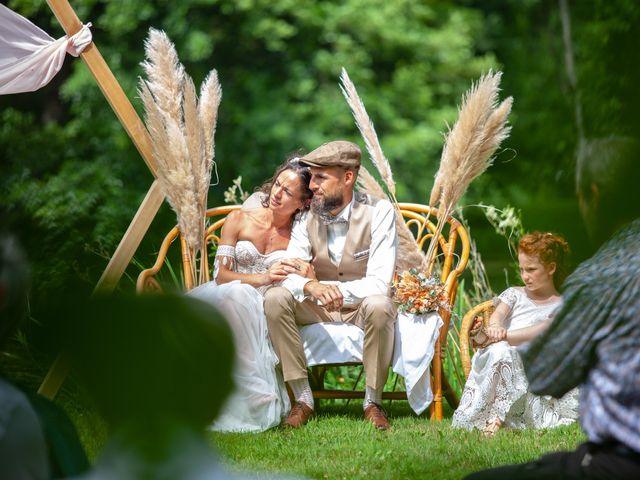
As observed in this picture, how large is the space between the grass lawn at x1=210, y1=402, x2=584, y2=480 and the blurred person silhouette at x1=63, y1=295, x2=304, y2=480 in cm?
265

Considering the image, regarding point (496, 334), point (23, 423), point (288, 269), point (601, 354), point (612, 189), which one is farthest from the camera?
point (288, 269)

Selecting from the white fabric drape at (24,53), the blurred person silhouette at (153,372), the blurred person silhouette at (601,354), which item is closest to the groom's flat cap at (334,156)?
the white fabric drape at (24,53)

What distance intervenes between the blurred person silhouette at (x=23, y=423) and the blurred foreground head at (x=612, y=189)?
26.1 inches

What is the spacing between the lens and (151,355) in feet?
3.00

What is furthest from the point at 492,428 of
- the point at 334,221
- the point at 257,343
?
the point at 334,221

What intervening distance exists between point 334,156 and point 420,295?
731 mm

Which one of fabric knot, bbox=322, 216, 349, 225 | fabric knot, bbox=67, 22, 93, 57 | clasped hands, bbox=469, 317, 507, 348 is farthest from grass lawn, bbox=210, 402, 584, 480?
fabric knot, bbox=67, 22, 93, 57

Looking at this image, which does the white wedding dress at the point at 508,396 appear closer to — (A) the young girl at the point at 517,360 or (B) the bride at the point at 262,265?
(A) the young girl at the point at 517,360

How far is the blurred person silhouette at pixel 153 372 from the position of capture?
2.96 feet

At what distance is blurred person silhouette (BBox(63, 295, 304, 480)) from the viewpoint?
0.90 m

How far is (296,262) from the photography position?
4.85m

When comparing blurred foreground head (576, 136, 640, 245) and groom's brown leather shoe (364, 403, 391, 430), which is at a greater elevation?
blurred foreground head (576, 136, 640, 245)

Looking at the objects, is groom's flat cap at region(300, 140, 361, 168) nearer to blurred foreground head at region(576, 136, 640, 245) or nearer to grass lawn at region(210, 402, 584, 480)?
grass lawn at region(210, 402, 584, 480)

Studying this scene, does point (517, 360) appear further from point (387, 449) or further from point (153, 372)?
point (153, 372)
